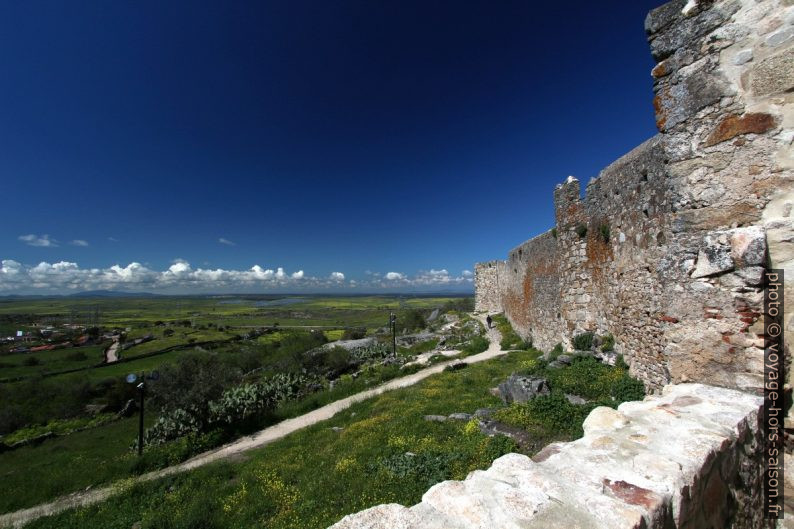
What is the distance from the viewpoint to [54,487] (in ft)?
42.9

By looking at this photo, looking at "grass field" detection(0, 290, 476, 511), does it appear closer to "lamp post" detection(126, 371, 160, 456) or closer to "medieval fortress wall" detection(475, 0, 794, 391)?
"lamp post" detection(126, 371, 160, 456)

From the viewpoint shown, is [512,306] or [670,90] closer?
[670,90]

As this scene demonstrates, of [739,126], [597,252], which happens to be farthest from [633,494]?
[597,252]

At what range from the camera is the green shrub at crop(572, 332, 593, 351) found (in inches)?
440

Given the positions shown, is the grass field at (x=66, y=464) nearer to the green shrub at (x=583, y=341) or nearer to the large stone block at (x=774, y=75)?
the green shrub at (x=583, y=341)

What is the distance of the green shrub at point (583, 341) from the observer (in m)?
11.2

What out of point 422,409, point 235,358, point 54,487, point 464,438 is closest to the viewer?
point 464,438

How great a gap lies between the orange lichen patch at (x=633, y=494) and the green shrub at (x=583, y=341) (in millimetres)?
10364

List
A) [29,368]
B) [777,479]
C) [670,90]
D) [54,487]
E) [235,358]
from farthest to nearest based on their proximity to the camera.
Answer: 1. [29,368]
2. [235,358]
3. [54,487]
4. [670,90]
5. [777,479]

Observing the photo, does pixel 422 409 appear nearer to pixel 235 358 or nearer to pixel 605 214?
pixel 605 214

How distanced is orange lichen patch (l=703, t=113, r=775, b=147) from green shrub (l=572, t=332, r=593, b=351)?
9.22 meters

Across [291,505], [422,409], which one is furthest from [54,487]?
[422,409]

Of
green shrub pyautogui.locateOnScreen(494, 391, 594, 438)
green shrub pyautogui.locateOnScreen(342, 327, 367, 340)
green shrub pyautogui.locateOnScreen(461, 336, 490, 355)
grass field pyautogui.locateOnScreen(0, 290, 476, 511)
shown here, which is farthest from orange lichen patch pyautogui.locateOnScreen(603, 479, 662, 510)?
green shrub pyautogui.locateOnScreen(342, 327, 367, 340)

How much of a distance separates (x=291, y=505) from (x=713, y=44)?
9820 mm
